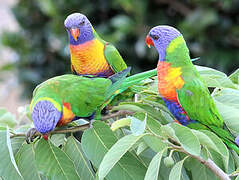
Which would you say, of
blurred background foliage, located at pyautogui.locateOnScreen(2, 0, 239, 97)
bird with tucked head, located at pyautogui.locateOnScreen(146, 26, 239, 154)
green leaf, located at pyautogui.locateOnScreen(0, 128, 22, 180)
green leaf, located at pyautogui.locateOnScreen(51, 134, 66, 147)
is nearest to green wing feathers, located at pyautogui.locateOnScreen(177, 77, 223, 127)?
bird with tucked head, located at pyautogui.locateOnScreen(146, 26, 239, 154)

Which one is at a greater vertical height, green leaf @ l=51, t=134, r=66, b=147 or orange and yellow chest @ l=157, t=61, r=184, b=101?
orange and yellow chest @ l=157, t=61, r=184, b=101

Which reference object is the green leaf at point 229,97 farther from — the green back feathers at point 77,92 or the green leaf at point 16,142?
the green leaf at point 16,142

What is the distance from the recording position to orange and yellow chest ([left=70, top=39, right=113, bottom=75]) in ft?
4.72

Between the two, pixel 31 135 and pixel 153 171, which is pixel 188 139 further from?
pixel 31 135

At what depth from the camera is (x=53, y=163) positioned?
0.95 metres

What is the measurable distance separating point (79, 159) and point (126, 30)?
2.24 meters

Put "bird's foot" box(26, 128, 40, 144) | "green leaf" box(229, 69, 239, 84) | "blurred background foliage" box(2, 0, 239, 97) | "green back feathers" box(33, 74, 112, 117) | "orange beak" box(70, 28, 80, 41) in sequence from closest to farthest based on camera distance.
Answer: "bird's foot" box(26, 128, 40, 144)
"green back feathers" box(33, 74, 112, 117)
"green leaf" box(229, 69, 239, 84)
"orange beak" box(70, 28, 80, 41)
"blurred background foliage" box(2, 0, 239, 97)

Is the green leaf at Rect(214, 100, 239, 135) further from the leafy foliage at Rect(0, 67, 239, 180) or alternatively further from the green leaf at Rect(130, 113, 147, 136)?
the green leaf at Rect(130, 113, 147, 136)

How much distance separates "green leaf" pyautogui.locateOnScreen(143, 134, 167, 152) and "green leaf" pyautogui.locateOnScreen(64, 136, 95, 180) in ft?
0.65

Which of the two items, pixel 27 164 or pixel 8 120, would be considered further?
pixel 8 120

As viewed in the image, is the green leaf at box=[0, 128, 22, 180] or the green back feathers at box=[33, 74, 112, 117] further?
the green back feathers at box=[33, 74, 112, 117]

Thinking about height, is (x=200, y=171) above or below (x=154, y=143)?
below

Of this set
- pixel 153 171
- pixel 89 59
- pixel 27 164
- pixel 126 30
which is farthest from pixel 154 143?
pixel 126 30

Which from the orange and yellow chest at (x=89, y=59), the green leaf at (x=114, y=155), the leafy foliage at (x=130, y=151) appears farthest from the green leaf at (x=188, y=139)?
the orange and yellow chest at (x=89, y=59)
